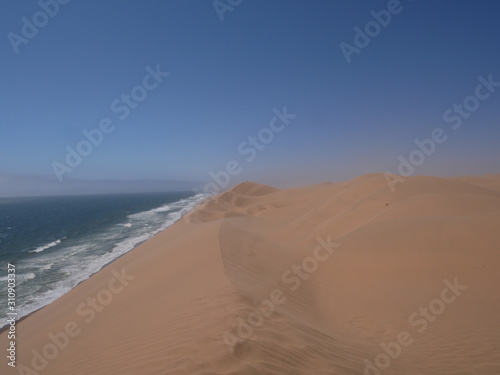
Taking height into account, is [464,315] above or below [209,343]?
below

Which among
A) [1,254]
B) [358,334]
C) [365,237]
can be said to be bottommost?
[358,334]

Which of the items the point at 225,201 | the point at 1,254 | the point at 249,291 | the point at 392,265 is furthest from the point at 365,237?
the point at 225,201

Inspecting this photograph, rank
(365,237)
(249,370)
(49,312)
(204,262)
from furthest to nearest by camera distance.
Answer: (365,237)
(49,312)
(204,262)
(249,370)

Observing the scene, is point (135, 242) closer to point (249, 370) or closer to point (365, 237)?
point (365, 237)

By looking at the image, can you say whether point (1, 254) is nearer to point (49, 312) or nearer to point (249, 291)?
point (49, 312)

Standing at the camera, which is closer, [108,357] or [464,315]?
[108,357]

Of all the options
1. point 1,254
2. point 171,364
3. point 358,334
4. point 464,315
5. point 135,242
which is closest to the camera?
point 171,364

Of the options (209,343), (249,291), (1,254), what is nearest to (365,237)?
(249,291)
